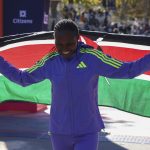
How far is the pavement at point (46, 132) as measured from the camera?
7887 millimetres

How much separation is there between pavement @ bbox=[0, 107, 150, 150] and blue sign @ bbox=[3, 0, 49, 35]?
1837mm

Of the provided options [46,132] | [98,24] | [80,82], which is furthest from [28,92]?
[98,24]

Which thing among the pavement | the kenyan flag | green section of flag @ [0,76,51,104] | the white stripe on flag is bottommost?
the pavement

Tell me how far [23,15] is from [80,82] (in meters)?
7.21

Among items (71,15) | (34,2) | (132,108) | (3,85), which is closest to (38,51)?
(3,85)

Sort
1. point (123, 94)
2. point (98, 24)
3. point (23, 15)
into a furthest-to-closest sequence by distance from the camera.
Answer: point (98, 24), point (23, 15), point (123, 94)

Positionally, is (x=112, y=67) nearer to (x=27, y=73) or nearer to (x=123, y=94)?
(x=27, y=73)

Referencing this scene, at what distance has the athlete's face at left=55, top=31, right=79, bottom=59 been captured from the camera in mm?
4293

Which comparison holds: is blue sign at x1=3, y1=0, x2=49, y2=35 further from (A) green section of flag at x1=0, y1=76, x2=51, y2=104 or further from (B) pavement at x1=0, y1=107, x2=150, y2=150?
(A) green section of flag at x1=0, y1=76, x2=51, y2=104

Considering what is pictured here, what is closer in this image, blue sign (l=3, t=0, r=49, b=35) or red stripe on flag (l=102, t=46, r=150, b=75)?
red stripe on flag (l=102, t=46, r=150, b=75)

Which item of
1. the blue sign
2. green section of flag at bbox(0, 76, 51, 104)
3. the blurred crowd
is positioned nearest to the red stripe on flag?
green section of flag at bbox(0, 76, 51, 104)

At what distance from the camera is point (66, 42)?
4293 mm

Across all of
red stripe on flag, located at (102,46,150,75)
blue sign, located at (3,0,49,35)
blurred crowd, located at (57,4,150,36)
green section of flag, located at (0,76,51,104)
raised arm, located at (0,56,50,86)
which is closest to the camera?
raised arm, located at (0,56,50,86)

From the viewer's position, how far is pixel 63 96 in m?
4.36
